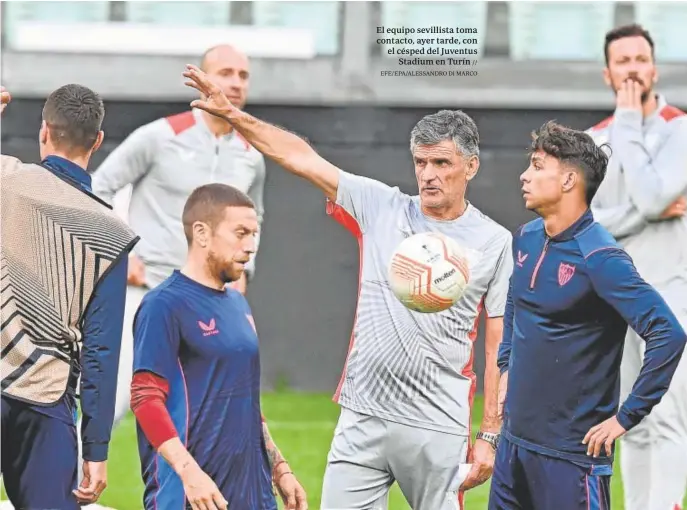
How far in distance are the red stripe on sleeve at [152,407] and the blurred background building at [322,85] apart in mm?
7559

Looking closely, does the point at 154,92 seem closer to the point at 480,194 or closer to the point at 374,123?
the point at 374,123

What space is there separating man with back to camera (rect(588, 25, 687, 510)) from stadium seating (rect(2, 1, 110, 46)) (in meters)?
6.67

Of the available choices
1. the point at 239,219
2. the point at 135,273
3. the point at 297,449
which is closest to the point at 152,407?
the point at 239,219

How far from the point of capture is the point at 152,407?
4840mm

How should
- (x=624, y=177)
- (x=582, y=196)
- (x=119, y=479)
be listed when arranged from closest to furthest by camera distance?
1. (x=582, y=196)
2. (x=624, y=177)
3. (x=119, y=479)

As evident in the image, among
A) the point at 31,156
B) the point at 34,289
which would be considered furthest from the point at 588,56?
the point at 34,289

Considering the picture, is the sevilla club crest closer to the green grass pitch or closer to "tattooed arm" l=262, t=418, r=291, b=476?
"tattooed arm" l=262, t=418, r=291, b=476

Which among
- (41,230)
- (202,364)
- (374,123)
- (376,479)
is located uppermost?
(374,123)

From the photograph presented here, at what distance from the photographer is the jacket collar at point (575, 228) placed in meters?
5.24

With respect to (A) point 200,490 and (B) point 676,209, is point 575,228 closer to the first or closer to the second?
(A) point 200,490

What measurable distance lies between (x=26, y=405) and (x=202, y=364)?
658 millimetres

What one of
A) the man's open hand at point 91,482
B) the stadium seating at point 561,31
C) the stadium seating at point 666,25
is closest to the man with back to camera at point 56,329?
the man's open hand at point 91,482

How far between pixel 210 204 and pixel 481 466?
4.88 feet

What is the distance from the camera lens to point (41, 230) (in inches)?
204
